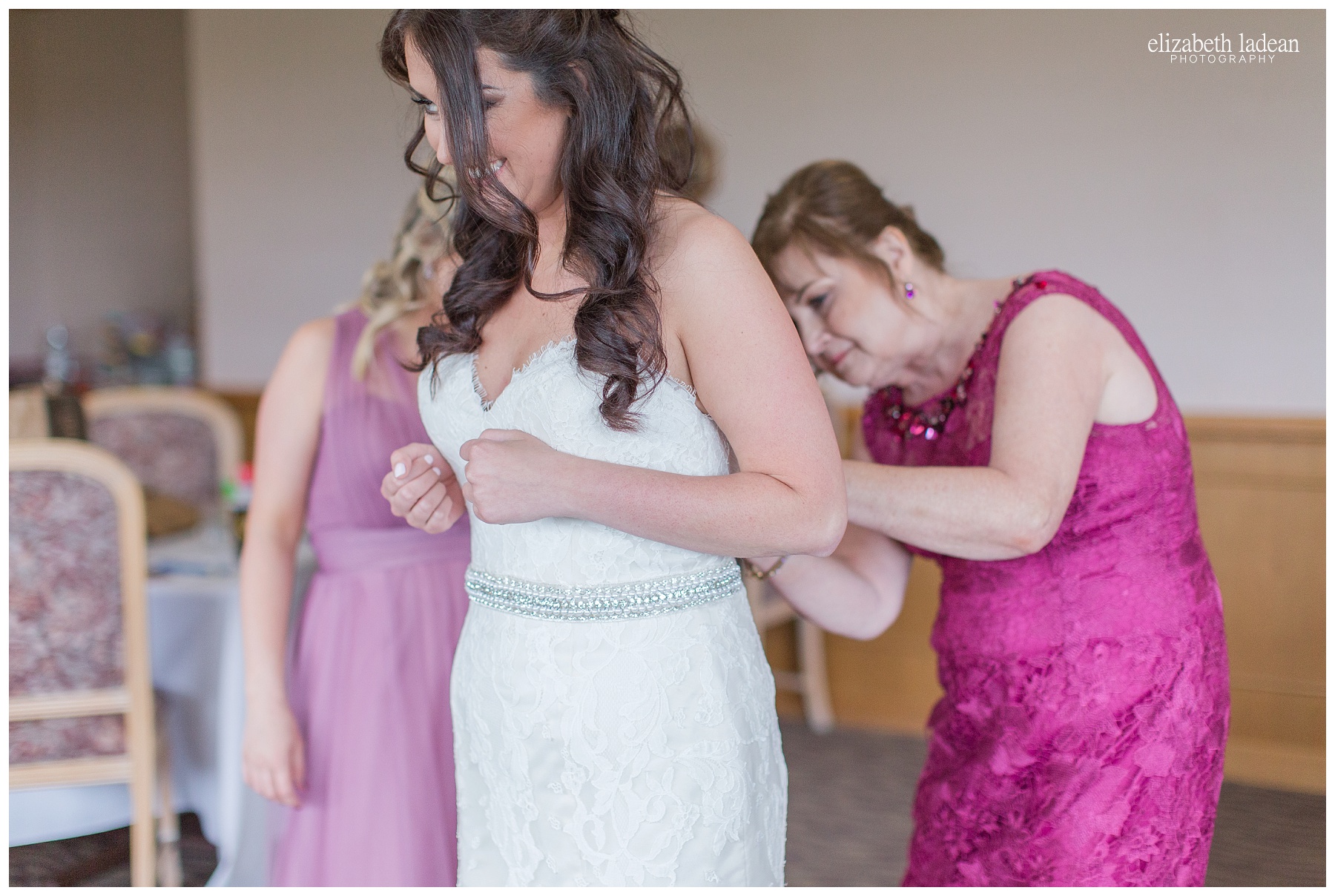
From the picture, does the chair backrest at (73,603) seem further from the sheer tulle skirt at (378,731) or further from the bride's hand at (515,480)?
the bride's hand at (515,480)

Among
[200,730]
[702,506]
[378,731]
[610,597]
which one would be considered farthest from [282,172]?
[702,506]

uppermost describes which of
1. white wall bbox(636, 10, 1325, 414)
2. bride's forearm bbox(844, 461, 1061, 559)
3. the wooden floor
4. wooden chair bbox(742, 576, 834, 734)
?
white wall bbox(636, 10, 1325, 414)

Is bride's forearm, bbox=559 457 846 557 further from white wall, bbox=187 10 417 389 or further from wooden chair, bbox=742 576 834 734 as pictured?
white wall, bbox=187 10 417 389

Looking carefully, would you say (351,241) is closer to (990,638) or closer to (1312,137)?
(1312,137)

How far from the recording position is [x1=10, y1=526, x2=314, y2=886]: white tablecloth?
2.42 m

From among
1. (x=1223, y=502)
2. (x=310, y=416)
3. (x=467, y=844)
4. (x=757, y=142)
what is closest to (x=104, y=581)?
(x=310, y=416)

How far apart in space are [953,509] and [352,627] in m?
1.10

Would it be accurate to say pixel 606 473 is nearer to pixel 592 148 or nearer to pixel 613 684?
pixel 613 684

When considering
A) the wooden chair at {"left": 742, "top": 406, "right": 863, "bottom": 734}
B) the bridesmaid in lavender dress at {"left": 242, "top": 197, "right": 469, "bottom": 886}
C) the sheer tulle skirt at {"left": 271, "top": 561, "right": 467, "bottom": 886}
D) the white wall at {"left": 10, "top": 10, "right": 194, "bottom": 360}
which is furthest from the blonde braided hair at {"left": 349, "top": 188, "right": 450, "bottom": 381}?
the white wall at {"left": 10, "top": 10, "right": 194, "bottom": 360}

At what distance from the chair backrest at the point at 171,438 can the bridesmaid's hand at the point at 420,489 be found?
8.51 feet

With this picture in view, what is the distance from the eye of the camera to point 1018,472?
138 centimetres

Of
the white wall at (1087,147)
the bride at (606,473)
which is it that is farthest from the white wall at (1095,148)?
the bride at (606,473)

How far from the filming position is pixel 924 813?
1.66 meters

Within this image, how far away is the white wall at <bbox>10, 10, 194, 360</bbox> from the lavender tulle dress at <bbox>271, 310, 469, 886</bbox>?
169 inches
